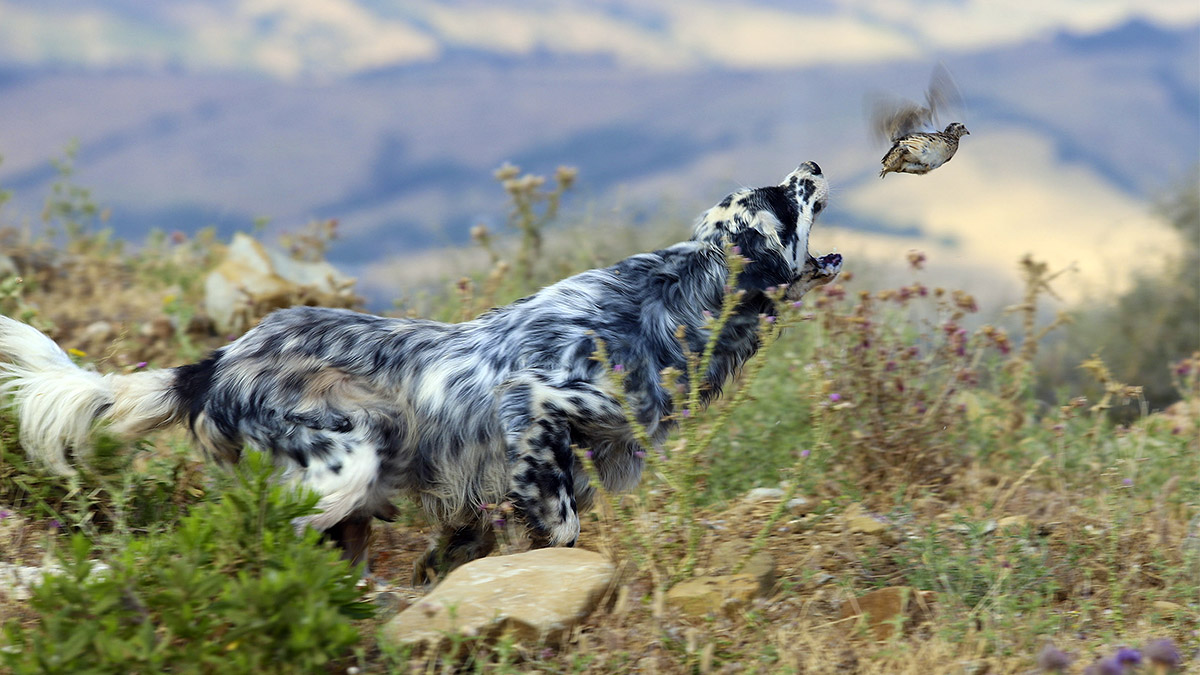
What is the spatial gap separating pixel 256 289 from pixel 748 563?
403 cm

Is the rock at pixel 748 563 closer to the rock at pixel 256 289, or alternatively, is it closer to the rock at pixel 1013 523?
the rock at pixel 1013 523

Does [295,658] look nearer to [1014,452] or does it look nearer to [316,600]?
[316,600]

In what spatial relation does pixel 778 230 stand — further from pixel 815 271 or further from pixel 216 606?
pixel 216 606

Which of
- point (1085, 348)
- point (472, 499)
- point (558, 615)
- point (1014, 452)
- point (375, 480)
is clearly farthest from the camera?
point (1085, 348)

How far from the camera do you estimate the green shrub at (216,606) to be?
270cm

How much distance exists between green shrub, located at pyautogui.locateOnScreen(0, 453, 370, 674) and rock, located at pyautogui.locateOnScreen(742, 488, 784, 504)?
2.03m

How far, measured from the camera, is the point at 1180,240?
987cm

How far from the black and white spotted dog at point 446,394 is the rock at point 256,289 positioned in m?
2.51

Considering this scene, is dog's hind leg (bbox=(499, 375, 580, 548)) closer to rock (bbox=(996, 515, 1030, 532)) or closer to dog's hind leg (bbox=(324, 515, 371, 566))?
dog's hind leg (bbox=(324, 515, 371, 566))

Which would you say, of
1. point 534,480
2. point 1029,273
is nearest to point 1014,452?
point 1029,273

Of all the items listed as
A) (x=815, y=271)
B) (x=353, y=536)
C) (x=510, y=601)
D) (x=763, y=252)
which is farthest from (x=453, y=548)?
(x=815, y=271)

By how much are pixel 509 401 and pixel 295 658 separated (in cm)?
124

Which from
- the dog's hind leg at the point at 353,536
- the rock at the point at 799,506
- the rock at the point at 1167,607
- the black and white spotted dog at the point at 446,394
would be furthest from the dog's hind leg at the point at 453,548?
the rock at the point at 1167,607

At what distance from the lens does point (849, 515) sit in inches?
174
